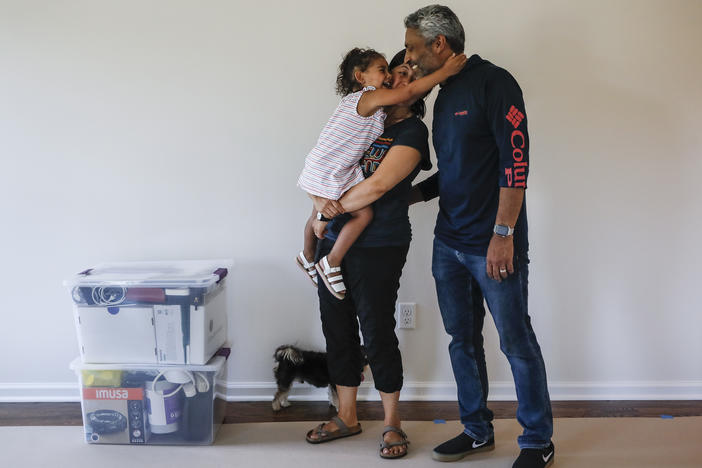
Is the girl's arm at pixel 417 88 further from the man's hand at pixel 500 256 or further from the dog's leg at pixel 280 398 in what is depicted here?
the dog's leg at pixel 280 398

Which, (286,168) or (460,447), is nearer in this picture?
(460,447)

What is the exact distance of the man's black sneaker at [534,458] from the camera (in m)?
1.94

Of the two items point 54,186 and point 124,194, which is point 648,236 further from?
point 54,186

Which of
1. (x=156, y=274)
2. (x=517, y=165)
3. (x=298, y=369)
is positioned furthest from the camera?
(x=298, y=369)

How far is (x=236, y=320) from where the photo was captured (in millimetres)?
2609

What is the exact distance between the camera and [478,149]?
1.85 m

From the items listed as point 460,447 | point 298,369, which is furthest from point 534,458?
point 298,369

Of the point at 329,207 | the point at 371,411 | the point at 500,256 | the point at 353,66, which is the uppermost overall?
the point at 353,66

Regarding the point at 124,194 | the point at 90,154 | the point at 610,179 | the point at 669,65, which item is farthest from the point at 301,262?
the point at 669,65

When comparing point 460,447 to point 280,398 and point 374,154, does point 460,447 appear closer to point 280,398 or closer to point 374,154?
point 280,398

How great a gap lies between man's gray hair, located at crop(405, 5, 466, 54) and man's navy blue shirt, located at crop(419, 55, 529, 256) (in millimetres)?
109

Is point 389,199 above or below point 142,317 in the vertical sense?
above

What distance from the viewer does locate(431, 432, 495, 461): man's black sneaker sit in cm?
207

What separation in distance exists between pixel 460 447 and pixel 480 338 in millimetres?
411
